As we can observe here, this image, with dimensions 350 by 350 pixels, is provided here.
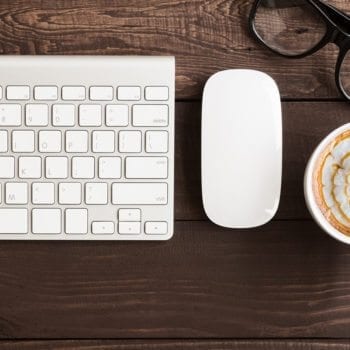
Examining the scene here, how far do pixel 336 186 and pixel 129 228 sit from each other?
0.19m

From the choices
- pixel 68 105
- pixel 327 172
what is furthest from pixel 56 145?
pixel 327 172

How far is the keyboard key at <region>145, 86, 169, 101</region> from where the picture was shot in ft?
1.91

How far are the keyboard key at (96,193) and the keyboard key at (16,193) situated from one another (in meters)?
0.06

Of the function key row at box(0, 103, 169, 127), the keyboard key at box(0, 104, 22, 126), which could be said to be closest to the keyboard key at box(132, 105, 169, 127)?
the function key row at box(0, 103, 169, 127)

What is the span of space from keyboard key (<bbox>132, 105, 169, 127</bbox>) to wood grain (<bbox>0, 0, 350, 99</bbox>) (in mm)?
42

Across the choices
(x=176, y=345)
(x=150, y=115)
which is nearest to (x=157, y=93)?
(x=150, y=115)

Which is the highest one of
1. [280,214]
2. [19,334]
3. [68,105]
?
[68,105]

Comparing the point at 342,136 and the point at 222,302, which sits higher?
the point at 342,136

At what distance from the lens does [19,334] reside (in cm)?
61

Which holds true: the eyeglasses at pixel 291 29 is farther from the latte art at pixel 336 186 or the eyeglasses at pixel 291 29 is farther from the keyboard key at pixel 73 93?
the keyboard key at pixel 73 93

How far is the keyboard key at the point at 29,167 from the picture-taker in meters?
0.58

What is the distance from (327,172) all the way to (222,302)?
0.52ft

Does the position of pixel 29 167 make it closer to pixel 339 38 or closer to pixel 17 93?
pixel 17 93

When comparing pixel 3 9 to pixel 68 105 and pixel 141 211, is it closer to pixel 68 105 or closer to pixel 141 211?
pixel 68 105
